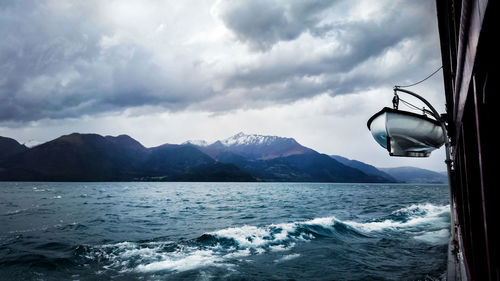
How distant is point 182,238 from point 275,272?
35.9 feet

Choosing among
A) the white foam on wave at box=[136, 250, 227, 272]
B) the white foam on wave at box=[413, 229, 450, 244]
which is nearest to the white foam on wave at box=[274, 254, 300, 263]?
the white foam on wave at box=[136, 250, 227, 272]

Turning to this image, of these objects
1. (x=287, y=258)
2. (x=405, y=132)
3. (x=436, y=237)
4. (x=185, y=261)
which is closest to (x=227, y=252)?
(x=185, y=261)

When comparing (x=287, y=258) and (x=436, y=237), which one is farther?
(x=436, y=237)

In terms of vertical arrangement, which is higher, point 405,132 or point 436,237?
point 405,132

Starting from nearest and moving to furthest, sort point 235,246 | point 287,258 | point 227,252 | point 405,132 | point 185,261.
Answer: point 405,132, point 185,261, point 287,258, point 227,252, point 235,246

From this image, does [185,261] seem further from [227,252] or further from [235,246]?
[235,246]

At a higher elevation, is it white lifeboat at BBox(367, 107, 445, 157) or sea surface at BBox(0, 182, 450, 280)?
white lifeboat at BBox(367, 107, 445, 157)

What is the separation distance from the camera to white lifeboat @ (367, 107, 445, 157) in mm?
8266

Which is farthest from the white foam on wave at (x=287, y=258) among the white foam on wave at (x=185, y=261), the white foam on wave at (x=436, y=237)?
the white foam on wave at (x=436, y=237)

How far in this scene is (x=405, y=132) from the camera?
27.9ft

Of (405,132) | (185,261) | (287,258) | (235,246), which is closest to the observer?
(405,132)

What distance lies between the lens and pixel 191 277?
1348 cm

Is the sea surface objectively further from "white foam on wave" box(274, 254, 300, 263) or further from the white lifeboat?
the white lifeboat

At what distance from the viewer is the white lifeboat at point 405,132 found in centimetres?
827
